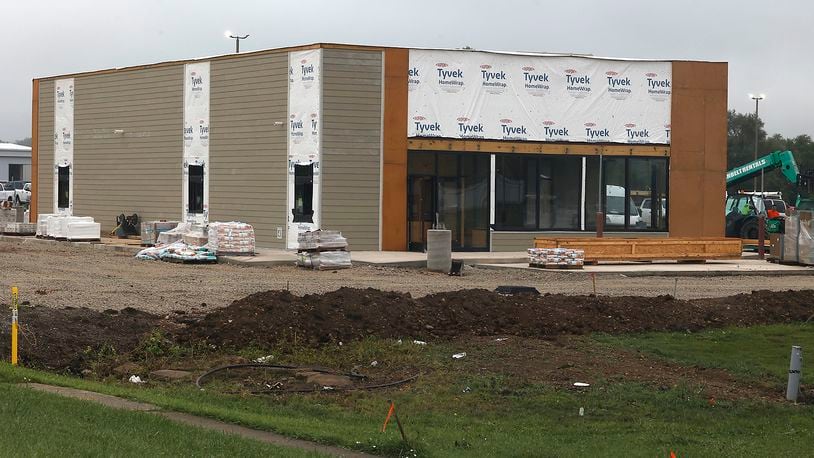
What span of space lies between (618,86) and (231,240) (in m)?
14.4

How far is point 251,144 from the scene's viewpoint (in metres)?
36.2

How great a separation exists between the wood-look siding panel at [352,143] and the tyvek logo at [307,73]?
408 millimetres

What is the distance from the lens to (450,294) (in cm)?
1844

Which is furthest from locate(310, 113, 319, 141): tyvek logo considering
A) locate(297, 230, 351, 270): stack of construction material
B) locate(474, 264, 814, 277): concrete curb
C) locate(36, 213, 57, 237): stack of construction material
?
locate(36, 213, 57, 237): stack of construction material

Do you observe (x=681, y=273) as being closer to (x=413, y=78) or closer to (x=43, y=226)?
(x=413, y=78)

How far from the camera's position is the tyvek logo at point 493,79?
3538 cm

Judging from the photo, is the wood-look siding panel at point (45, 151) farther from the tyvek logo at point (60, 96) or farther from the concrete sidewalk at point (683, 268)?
the concrete sidewalk at point (683, 268)

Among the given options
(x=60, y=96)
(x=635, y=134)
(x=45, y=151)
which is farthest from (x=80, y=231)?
(x=635, y=134)

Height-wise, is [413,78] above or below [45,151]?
above

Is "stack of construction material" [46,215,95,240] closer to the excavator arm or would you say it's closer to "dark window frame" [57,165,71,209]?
"dark window frame" [57,165,71,209]

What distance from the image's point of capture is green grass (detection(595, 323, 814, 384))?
14273 mm

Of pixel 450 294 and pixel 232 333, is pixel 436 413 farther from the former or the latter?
pixel 450 294

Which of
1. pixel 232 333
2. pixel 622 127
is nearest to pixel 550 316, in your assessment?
pixel 232 333

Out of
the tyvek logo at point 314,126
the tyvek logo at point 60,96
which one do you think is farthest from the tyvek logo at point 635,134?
the tyvek logo at point 60,96
